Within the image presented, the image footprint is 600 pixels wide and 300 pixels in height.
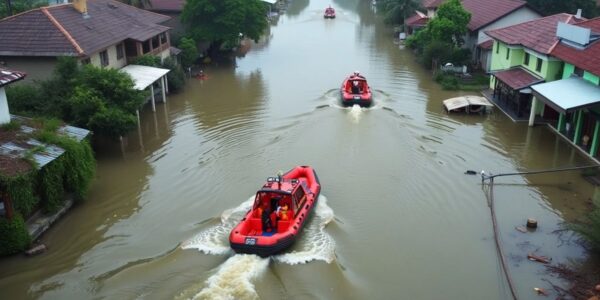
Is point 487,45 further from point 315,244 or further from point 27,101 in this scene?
point 27,101

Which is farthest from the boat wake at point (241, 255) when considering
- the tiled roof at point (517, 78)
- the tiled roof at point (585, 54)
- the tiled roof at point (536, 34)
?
the tiled roof at point (536, 34)

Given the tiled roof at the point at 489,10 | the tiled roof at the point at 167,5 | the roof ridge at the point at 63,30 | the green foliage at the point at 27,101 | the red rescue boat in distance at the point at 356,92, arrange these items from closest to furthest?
the green foliage at the point at 27,101, the roof ridge at the point at 63,30, the red rescue boat in distance at the point at 356,92, the tiled roof at the point at 489,10, the tiled roof at the point at 167,5

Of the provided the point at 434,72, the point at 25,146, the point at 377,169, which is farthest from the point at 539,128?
the point at 25,146

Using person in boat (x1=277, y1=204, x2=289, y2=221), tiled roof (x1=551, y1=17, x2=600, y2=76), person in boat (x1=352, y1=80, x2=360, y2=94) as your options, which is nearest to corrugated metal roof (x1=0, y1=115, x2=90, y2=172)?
person in boat (x1=277, y1=204, x2=289, y2=221)

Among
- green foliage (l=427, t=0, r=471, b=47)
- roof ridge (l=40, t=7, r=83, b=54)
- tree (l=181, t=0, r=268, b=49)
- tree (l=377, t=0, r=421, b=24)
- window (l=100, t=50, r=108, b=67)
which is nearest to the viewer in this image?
roof ridge (l=40, t=7, r=83, b=54)

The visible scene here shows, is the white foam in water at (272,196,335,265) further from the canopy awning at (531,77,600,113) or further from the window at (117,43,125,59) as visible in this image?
the window at (117,43,125,59)

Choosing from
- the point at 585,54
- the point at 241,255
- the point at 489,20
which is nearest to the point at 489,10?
the point at 489,20

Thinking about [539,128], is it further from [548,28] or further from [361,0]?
[361,0]

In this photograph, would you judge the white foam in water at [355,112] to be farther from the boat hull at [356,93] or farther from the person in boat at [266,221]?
the person in boat at [266,221]
